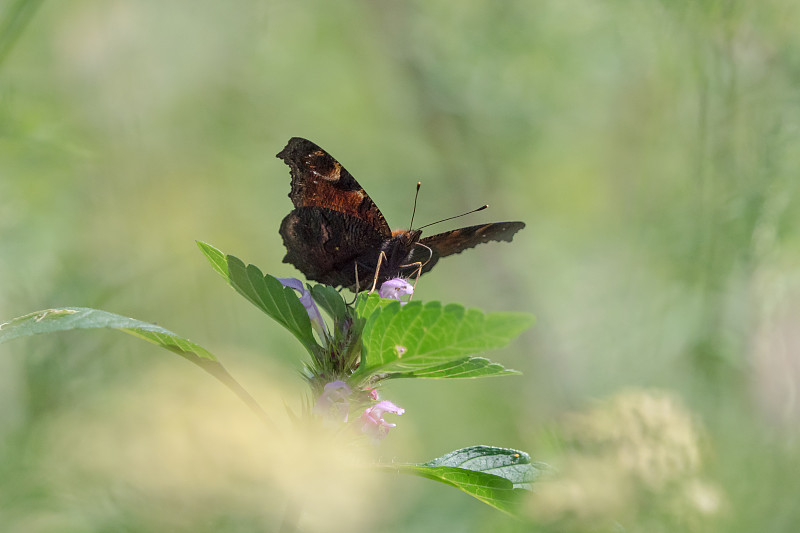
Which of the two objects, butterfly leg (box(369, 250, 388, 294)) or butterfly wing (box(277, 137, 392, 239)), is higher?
butterfly wing (box(277, 137, 392, 239))

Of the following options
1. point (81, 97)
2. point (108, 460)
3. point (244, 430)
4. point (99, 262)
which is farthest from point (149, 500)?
point (81, 97)

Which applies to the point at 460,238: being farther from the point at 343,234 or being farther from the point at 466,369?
the point at 466,369

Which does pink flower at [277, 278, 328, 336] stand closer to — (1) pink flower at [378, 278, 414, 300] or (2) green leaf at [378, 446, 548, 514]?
(1) pink flower at [378, 278, 414, 300]

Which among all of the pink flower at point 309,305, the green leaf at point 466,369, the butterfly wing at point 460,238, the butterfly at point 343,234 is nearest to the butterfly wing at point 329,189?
the butterfly at point 343,234

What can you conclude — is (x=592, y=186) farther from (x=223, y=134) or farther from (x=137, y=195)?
(x=137, y=195)

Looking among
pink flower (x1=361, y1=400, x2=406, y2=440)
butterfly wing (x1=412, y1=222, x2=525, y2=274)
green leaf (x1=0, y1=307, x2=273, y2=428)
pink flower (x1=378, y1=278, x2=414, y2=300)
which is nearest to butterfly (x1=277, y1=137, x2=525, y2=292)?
butterfly wing (x1=412, y1=222, x2=525, y2=274)

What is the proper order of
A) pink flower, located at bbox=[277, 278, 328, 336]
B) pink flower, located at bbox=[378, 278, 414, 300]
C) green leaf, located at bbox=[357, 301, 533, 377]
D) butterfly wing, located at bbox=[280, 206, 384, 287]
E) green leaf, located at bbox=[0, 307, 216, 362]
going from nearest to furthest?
green leaf, located at bbox=[357, 301, 533, 377]
green leaf, located at bbox=[0, 307, 216, 362]
pink flower, located at bbox=[277, 278, 328, 336]
pink flower, located at bbox=[378, 278, 414, 300]
butterfly wing, located at bbox=[280, 206, 384, 287]
